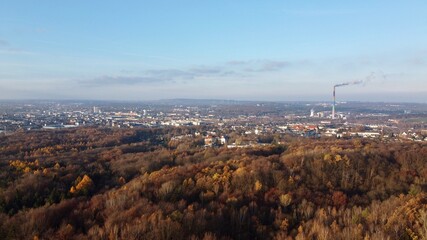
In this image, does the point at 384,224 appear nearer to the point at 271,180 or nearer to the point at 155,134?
the point at 271,180

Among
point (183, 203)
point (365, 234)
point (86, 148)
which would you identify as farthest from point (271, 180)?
point (86, 148)

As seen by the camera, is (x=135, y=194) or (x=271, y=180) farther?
(x=271, y=180)

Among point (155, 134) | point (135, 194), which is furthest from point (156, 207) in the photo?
point (155, 134)

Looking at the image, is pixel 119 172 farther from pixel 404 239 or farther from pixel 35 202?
pixel 404 239

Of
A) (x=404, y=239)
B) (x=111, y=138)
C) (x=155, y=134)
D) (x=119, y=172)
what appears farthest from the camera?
(x=155, y=134)

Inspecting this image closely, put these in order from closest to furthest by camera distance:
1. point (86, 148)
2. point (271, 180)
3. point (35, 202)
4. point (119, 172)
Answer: point (35, 202) → point (271, 180) → point (119, 172) → point (86, 148)

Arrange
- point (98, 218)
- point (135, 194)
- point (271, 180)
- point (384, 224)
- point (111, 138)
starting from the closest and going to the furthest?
point (384, 224), point (98, 218), point (135, 194), point (271, 180), point (111, 138)
